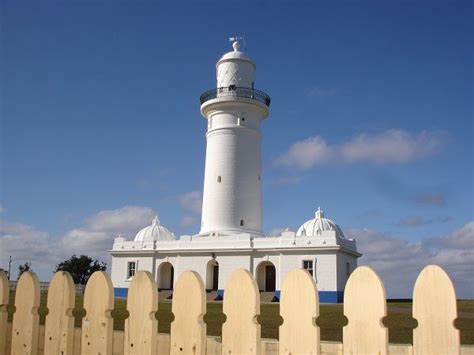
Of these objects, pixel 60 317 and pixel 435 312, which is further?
pixel 60 317

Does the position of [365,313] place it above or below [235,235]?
below

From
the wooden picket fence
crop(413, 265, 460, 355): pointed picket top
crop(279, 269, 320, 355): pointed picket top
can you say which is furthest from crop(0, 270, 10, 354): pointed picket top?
crop(413, 265, 460, 355): pointed picket top

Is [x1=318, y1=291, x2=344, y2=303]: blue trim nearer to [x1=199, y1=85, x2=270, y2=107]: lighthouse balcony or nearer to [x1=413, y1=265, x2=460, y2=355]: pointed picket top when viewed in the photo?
[x1=199, y1=85, x2=270, y2=107]: lighthouse balcony

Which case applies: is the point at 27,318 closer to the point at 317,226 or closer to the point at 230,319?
the point at 230,319

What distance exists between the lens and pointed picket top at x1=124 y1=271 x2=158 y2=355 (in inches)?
142

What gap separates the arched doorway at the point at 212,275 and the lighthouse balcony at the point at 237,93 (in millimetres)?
11434

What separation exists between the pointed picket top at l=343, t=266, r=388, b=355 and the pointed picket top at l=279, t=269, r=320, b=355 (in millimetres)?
188

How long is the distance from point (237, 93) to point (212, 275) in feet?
41.4

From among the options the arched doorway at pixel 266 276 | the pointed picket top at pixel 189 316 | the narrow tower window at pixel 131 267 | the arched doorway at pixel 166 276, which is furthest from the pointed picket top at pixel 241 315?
the narrow tower window at pixel 131 267

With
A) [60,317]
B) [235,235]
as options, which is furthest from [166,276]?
[60,317]

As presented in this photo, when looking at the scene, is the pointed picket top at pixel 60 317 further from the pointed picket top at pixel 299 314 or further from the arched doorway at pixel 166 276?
the arched doorway at pixel 166 276

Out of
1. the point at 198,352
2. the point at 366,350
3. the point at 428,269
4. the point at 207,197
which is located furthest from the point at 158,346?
the point at 207,197

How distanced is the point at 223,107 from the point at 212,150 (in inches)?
124

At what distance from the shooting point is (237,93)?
37.0 m
